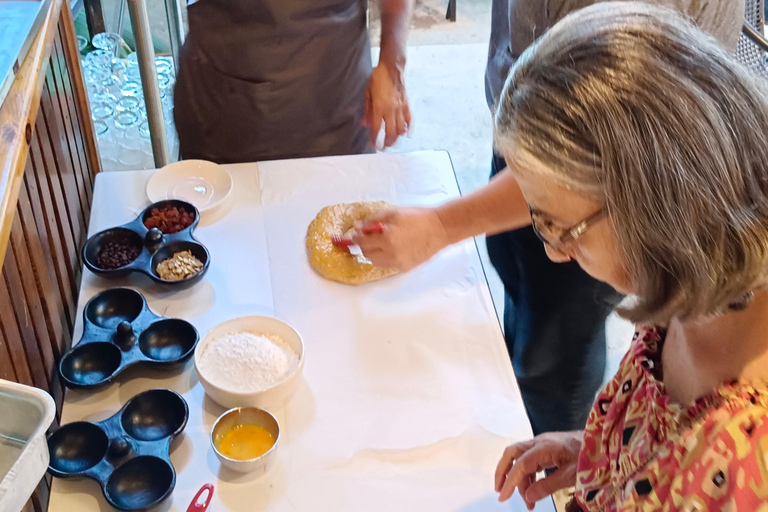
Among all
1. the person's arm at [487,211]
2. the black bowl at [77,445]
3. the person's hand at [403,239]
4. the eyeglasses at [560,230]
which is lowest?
the black bowl at [77,445]

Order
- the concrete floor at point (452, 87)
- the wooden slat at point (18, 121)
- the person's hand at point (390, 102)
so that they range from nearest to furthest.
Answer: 1. the wooden slat at point (18, 121)
2. the person's hand at point (390, 102)
3. the concrete floor at point (452, 87)

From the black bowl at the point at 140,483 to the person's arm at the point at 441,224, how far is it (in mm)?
477

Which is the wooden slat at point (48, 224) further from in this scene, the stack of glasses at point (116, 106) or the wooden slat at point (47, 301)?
the stack of glasses at point (116, 106)

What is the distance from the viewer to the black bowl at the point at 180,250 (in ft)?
4.01

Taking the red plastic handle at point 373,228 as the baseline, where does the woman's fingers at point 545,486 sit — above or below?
below

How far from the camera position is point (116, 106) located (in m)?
2.38

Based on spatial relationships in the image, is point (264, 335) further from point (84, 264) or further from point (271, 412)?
point (84, 264)

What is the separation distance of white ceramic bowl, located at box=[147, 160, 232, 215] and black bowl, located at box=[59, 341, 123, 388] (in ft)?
1.34

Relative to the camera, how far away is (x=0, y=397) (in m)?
0.64

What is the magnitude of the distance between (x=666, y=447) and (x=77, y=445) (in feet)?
2.55

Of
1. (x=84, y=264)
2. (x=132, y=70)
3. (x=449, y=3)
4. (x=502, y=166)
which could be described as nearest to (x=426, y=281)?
(x=502, y=166)

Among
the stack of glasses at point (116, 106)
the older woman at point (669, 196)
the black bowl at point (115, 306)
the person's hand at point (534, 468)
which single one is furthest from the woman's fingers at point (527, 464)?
the stack of glasses at point (116, 106)

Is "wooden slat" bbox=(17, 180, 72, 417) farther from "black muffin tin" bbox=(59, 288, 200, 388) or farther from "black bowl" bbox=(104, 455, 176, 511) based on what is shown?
"black bowl" bbox=(104, 455, 176, 511)

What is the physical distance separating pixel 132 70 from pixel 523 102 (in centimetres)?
217
